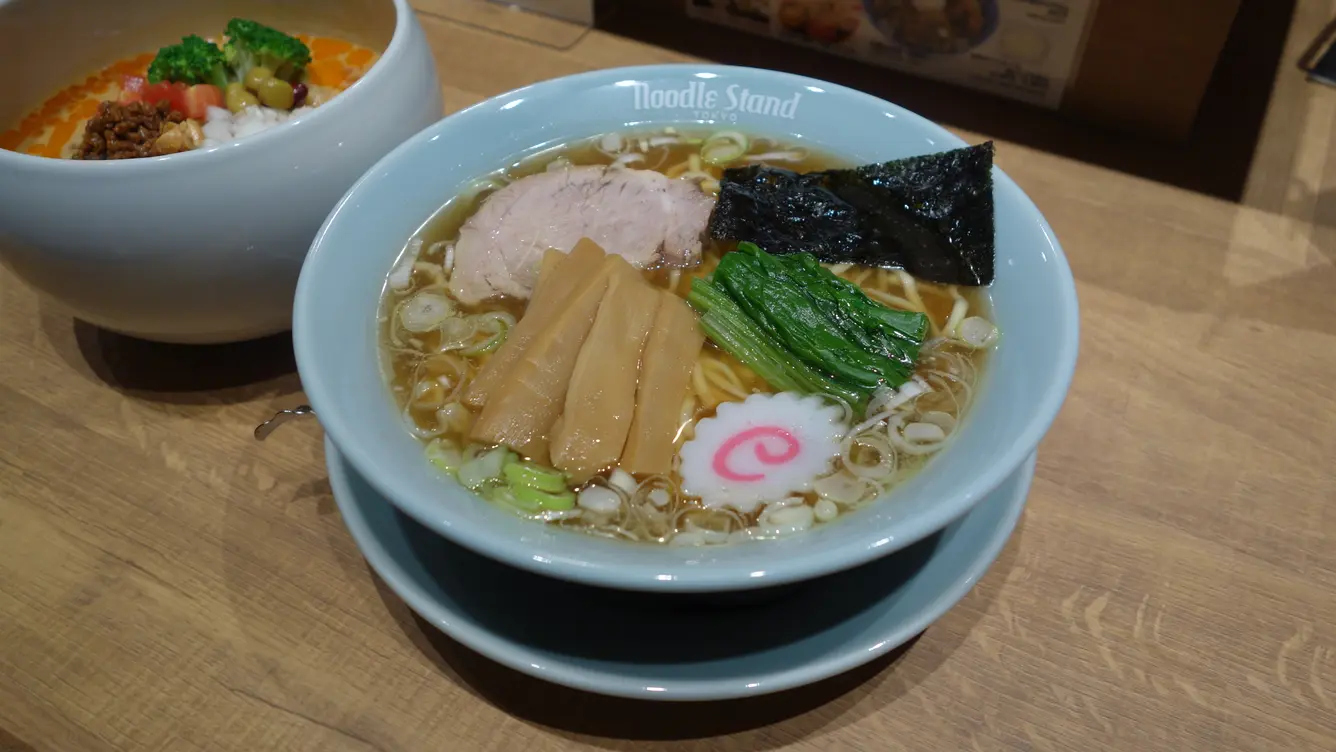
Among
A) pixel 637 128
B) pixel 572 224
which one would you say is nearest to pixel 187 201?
pixel 572 224

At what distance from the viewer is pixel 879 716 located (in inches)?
44.5

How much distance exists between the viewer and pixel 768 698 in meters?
1.14

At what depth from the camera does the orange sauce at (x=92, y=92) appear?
4.94 ft

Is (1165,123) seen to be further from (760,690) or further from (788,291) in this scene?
(760,690)

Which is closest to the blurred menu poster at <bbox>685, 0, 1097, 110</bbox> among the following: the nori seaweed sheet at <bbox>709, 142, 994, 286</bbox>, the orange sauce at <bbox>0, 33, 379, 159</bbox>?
the nori seaweed sheet at <bbox>709, 142, 994, 286</bbox>

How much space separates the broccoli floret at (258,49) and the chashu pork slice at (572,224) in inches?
17.2

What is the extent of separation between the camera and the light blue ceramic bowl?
0.91 metres

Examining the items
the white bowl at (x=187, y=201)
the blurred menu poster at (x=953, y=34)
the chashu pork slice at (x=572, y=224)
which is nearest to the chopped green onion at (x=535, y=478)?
the chashu pork slice at (x=572, y=224)

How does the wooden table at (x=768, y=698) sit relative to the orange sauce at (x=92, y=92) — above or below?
below

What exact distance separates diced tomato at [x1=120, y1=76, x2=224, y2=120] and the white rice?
18 millimetres

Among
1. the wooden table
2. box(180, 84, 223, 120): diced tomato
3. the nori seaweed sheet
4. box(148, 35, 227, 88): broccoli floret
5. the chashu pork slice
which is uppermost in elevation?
box(148, 35, 227, 88): broccoli floret

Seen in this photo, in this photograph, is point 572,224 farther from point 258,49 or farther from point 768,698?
point 768,698

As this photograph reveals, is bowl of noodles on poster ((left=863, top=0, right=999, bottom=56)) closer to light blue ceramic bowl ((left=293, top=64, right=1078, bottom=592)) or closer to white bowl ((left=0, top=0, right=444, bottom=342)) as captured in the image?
light blue ceramic bowl ((left=293, top=64, right=1078, bottom=592))

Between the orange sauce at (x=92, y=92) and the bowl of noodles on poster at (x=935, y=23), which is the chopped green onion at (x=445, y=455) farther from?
the bowl of noodles on poster at (x=935, y=23)
